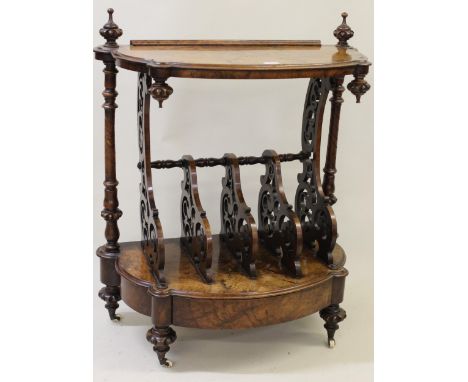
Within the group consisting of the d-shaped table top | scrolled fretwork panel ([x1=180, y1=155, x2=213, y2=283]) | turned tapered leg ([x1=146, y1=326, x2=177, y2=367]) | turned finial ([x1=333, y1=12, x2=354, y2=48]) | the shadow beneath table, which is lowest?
the shadow beneath table

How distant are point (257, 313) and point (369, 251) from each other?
3.25 feet

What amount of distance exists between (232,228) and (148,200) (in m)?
0.34

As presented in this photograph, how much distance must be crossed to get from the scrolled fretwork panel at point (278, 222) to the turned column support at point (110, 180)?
1.60 ft

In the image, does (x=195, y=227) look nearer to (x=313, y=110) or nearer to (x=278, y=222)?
(x=278, y=222)

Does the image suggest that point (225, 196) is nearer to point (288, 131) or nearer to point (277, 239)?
point (277, 239)

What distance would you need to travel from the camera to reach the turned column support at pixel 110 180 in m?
2.68

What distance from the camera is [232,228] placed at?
2.87 m

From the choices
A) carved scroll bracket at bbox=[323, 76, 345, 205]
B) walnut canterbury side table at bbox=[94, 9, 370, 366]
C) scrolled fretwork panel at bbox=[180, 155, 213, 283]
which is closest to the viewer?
walnut canterbury side table at bbox=[94, 9, 370, 366]

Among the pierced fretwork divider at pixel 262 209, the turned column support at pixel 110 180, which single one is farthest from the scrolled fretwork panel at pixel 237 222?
the turned column support at pixel 110 180

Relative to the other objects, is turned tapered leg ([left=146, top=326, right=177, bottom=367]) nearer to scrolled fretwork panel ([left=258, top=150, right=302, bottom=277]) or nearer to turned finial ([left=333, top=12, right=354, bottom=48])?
scrolled fretwork panel ([left=258, top=150, right=302, bottom=277])

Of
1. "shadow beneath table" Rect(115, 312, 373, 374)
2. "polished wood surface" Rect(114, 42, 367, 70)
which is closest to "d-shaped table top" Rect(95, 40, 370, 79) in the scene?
"polished wood surface" Rect(114, 42, 367, 70)

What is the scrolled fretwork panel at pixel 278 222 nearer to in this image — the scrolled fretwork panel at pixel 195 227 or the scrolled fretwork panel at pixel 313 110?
the scrolled fretwork panel at pixel 313 110

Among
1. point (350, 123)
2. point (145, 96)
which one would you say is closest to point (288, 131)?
point (350, 123)

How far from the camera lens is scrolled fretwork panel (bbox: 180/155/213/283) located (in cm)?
263
